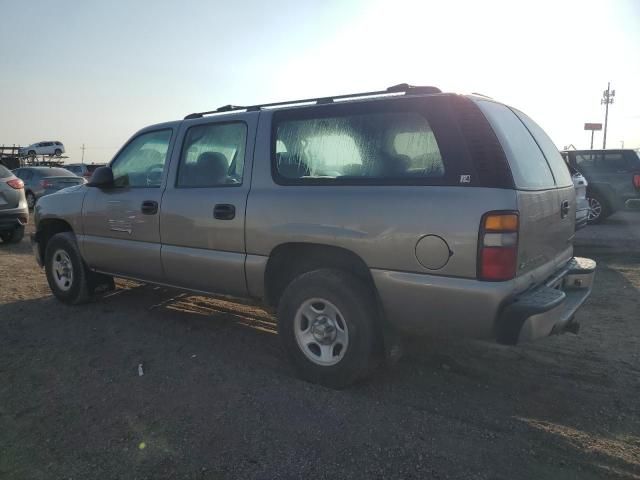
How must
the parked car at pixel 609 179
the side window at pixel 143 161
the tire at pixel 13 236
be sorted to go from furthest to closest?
the parked car at pixel 609 179 → the tire at pixel 13 236 → the side window at pixel 143 161

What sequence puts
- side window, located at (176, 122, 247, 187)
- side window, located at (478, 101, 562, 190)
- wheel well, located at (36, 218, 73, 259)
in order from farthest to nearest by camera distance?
wheel well, located at (36, 218, 73, 259) < side window, located at (176, 122, 247, 187) < side window, located at (478, 101, 562, 190)

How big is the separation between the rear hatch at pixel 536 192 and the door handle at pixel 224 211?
6.34ft

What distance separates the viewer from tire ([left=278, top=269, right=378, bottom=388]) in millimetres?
3256

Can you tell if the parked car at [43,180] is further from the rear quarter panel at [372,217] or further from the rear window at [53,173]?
the rear quarter panel at [372,217]

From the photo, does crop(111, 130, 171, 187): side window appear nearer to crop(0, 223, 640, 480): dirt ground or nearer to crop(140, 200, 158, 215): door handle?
crop(140, 200, 158, 215): door handle

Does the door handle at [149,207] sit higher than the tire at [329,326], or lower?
higher

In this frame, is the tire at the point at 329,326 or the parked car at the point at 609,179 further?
the parked car at the point at 609,179

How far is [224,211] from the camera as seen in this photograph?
12.8 feet

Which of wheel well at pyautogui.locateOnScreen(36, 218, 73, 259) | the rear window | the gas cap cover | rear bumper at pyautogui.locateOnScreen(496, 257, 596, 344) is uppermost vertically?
the rear window

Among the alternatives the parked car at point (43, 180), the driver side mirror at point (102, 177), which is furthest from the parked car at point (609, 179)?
the parked car at point (43, 180)

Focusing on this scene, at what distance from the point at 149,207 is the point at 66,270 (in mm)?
1823

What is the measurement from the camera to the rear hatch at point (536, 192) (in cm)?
296

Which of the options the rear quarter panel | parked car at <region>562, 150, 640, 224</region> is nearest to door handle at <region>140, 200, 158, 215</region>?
the rear quarter panel

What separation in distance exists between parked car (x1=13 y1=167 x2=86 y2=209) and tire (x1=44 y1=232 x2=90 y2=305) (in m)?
Answer: 10.9
